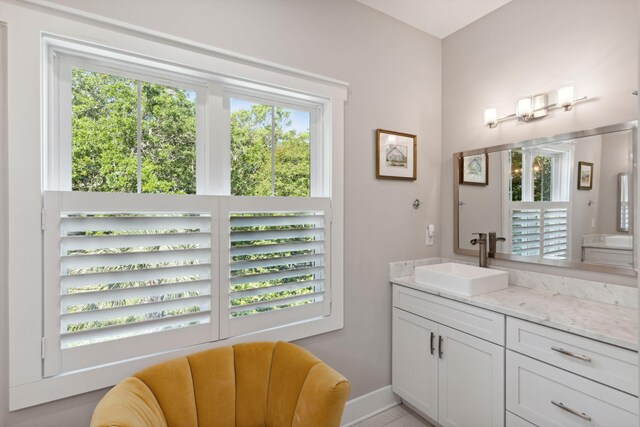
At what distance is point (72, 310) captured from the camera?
1370 mm

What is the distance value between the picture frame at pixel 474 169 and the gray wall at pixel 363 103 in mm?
211

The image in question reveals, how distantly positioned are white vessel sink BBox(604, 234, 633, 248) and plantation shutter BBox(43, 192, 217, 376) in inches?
81.9

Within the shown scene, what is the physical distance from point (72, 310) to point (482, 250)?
7.72 feet

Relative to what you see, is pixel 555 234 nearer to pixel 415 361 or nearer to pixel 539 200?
pixel 539 200

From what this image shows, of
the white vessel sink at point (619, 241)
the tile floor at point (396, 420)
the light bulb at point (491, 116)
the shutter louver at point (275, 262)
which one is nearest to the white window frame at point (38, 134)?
the shutter louver at point (275, 262)

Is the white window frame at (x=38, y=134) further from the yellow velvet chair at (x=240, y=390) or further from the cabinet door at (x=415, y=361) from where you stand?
the cabinet door at (x=415, y=361)

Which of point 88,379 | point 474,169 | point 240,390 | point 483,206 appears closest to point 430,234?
point 483,206

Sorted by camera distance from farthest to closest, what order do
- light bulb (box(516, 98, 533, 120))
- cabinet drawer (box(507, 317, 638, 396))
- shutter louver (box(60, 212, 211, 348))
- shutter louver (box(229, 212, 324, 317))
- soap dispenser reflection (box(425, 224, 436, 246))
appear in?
soap dispenser reflection (box(425, 224, 436, 246))
light bulb (box(516, 98, 533, 120))
shutter louver (box(229, 212, 324, 317))
shutter louver (box(60, 212, 211, 348))
cabinet drawer (box(507, 317, 638, 396))

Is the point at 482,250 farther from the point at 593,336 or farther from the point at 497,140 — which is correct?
the point at 593,336

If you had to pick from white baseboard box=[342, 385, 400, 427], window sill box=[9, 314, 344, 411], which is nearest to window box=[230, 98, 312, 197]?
window sill box=[9, 314, 344, 411]

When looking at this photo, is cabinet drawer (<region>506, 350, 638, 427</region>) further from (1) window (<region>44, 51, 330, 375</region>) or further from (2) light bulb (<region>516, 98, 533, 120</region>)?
(2) light bulb (<region>516, 98, 533, 120</region>)

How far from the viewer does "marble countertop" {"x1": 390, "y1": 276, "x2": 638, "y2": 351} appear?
50.6 inches

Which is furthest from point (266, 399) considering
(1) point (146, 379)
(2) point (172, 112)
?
(2) point (172, 112)

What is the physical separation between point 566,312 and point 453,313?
1.73 feet
